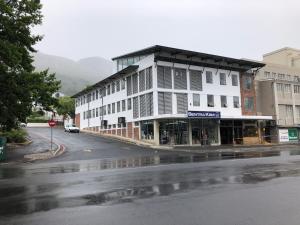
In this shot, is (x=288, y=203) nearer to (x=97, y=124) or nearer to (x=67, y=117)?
(x=97, y=124)

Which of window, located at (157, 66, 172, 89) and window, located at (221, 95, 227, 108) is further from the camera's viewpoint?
window, located at (221, 95, 227, 108)

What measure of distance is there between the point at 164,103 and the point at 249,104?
16778mm

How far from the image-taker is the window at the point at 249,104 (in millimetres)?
55469

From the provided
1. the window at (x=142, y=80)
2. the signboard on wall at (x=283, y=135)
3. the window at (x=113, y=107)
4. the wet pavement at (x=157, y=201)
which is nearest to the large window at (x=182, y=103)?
the window at (x=142, y=80)

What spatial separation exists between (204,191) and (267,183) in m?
2.71

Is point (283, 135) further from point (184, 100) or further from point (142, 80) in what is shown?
point (142, 80)

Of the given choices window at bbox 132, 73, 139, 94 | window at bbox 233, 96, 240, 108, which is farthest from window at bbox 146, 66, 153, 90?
window at bbox 233, 96, 240, 108

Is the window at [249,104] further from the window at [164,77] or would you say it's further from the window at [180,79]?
the window at [164,77]

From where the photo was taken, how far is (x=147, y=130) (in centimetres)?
4747

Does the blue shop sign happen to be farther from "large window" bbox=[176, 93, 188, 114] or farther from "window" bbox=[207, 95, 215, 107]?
"window" bbox=[207, 95, 215, 107]

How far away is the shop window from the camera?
46406 millimetres

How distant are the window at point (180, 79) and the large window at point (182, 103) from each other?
3.48 ft

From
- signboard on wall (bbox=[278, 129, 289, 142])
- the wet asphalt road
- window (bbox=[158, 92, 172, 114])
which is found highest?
window (bbox=[158, 92, 172, 114])

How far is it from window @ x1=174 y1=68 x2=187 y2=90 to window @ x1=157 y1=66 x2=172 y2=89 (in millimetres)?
1002
